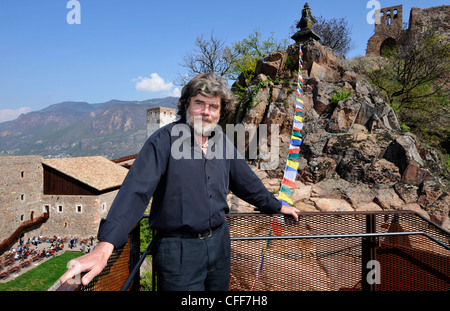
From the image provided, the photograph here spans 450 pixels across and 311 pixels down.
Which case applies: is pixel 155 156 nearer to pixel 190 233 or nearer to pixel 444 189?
pixel 190 233

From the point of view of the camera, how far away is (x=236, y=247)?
3.02 m

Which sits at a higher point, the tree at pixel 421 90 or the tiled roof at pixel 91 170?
the tree at pixel 421 90

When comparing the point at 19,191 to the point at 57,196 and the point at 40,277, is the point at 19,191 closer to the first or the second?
the point at 57,196

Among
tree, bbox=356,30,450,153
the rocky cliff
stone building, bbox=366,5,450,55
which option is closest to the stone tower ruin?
stone building, bbox=366,5,450,55

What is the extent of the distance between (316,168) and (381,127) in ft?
11.1

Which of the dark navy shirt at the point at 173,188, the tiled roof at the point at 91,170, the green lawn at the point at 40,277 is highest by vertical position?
the dark navy shirt at the point at 173,188

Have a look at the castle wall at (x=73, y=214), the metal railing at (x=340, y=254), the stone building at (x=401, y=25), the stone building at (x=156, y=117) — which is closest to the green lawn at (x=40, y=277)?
the castle wall at (x=73, y=214)

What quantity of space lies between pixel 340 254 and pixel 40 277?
24.8m

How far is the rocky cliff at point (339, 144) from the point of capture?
27.4 feet

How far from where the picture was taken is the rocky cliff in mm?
8352

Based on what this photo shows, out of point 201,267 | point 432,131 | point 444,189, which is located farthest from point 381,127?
point 201,267

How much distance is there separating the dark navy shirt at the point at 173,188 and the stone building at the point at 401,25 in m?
29.9

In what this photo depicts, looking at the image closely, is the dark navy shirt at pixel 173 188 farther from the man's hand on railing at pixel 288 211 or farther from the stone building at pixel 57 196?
the stone building at pixel 57 196

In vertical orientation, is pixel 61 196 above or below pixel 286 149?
below
